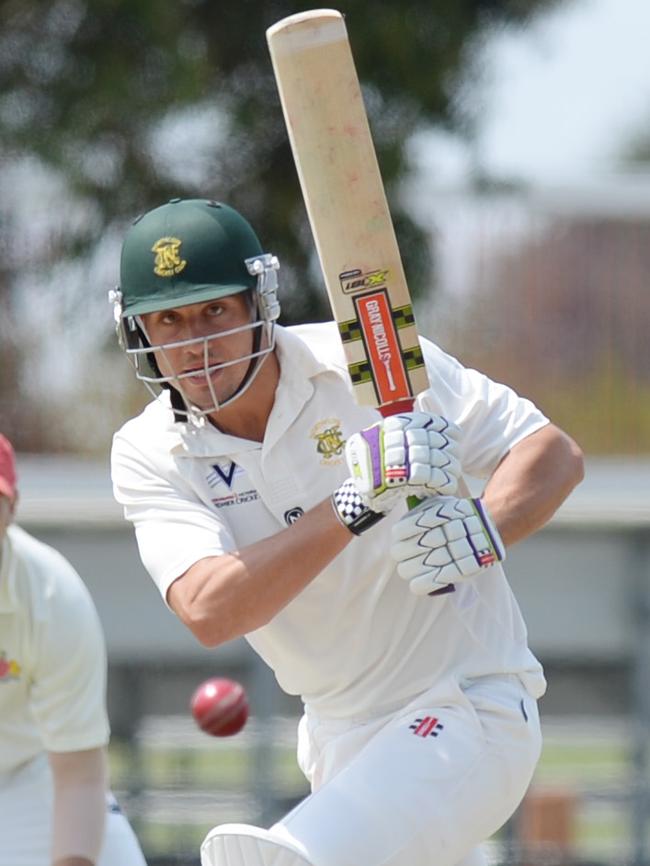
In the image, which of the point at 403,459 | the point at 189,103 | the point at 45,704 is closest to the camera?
the point at 403,459

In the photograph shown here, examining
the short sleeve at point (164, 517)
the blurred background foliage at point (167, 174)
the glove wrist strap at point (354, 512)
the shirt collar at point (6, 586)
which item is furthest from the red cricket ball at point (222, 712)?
the blurred background foliage at point (167, 174)

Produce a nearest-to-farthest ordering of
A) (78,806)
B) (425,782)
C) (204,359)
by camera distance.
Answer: (425,782) < (204,359) < (78,806)

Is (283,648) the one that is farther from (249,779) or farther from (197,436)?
(249,779)

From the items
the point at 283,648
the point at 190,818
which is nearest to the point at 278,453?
the point at 283,648

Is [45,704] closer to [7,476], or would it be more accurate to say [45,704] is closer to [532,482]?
[7,476]

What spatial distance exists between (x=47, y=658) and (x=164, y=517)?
779 millimetres

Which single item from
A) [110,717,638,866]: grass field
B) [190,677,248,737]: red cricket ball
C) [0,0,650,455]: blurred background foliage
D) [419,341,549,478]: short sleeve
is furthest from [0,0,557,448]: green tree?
[419,341,549,478]: short sleeve

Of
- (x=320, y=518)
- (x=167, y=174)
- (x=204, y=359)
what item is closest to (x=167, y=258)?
(x=204, y=359)

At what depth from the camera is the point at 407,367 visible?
136 inches

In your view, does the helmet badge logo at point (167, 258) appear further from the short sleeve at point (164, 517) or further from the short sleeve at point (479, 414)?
the short sleeve at point (479, 414)

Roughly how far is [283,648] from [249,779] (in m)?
3.80

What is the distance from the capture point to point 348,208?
3465 millimetres

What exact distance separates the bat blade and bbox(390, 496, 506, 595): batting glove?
282mm

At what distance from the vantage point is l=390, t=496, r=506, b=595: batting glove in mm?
3166
